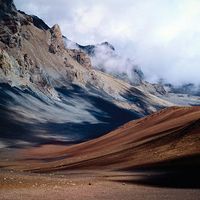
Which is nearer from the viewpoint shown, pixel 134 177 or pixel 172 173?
pixel 172 173

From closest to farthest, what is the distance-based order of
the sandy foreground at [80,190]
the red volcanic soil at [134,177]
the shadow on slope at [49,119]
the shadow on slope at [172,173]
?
the sandy foreground at [80,190] → the red volcanic soil at [134,177] → the shadow on slope at [172,173] → the shadow on slope at [49,119]

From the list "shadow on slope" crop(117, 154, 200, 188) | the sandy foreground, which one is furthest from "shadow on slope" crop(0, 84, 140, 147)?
the sandy foreground

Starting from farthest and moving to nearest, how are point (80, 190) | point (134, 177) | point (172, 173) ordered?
point (134, 177) < point (172, 173) < point (80, 190)

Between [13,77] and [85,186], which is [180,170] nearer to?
Answer: [85,186]

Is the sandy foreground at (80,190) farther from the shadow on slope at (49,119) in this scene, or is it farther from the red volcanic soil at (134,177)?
the shadow on slope at (49,119)

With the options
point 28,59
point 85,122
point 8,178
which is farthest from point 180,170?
point 28,59

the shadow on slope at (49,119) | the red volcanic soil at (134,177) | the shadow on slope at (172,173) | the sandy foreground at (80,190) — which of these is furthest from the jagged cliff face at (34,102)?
the sandy foreground at (80,190)

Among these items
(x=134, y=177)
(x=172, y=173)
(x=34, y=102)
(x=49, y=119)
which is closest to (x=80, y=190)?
(x=134, y=177)

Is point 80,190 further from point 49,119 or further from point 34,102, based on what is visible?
point 34,102

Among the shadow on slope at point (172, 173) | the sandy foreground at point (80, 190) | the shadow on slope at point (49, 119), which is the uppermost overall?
the shadow on slope at point (49, 119)

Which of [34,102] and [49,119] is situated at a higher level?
[34,102]

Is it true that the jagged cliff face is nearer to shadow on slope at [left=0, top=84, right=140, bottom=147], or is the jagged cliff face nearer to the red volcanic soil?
shadow on slope at [left=0, top=84, right=140, bottom=147]

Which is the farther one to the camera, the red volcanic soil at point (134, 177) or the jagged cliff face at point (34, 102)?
the jagged cliff face at point (34, 102)

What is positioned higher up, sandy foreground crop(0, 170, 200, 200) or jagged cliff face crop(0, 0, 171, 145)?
jagged cliff face crop(0, 0, 171, 145)
